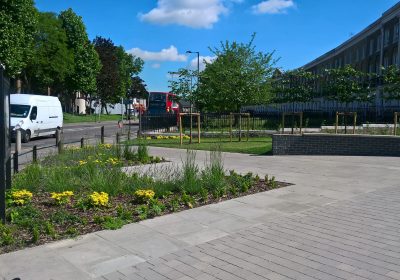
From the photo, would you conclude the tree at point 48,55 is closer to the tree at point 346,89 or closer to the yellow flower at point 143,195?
the tree at point 346,89

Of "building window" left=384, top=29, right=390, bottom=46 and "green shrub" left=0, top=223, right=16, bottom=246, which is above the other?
"building window" left=384, top=29, right=390, bottom=46

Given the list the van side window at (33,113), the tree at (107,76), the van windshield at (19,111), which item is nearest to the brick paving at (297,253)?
the van windshield at (19,111)

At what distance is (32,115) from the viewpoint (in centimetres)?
2458

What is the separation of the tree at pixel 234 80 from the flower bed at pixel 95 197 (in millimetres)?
21579

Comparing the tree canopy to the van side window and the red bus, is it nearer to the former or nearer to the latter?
the red bus

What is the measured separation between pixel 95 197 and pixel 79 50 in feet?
178

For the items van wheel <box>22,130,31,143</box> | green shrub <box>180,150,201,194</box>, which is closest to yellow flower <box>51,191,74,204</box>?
green shrub <box>180,150,201,194</box>

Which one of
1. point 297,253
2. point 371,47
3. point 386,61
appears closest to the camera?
point 297,253

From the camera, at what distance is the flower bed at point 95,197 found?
220 inches

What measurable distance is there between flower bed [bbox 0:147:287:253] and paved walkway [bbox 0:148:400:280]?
32 cm

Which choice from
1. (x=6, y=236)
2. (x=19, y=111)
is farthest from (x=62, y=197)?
(x=19, y=111)

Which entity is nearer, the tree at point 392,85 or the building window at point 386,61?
the tree at point 392,85

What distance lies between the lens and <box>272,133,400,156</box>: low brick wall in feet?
47.3

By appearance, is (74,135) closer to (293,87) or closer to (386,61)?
(293,87)
